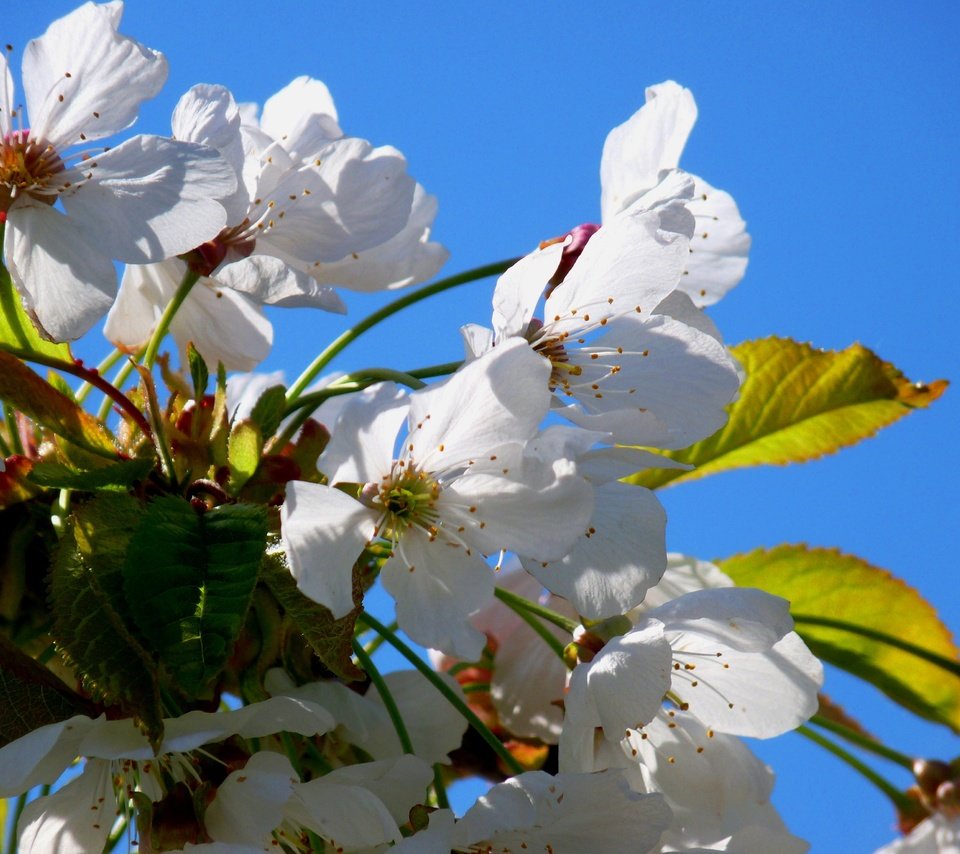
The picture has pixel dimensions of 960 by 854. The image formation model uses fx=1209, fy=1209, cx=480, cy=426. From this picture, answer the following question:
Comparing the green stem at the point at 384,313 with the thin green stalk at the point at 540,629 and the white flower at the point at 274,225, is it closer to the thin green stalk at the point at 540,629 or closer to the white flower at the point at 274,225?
the white flower at the point at 274,225

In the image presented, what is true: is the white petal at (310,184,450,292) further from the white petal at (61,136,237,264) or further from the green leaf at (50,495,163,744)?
the green leaf at (50,495,163,744)

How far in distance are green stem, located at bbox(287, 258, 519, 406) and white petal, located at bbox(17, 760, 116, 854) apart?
32 cm

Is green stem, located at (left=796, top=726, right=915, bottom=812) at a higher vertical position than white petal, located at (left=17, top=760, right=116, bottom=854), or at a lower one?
higher

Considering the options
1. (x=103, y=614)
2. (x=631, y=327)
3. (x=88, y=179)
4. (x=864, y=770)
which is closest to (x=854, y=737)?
(x=864, y=770)

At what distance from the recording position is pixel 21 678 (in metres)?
0.74

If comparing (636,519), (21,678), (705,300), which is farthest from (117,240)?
(705,300)

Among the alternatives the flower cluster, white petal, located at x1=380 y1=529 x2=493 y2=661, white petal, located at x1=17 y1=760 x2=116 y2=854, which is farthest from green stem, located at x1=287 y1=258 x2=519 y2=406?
white petal, located at x1=17 y1=760 x2=116 y2=854

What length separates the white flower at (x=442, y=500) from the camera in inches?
27.2

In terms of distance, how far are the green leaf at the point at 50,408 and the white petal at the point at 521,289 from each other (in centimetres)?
27

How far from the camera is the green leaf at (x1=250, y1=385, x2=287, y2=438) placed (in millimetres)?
815

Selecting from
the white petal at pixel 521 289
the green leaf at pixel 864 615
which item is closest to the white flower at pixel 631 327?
the white petal at pixel 521 289

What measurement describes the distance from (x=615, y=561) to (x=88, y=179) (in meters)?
0.43

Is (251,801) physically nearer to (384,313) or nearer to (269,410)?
(269,410)

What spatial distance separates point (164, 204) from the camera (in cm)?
78
